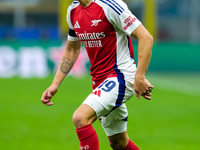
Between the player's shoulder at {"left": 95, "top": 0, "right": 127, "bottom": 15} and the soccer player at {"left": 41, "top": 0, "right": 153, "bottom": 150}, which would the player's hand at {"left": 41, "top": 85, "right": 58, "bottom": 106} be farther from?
the player's shoulder at {"left": 95, "top": 0, "right": 127, "bottom": 15}

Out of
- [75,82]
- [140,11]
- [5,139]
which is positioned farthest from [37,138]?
[140,11]

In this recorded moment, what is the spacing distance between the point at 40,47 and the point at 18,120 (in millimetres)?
12223

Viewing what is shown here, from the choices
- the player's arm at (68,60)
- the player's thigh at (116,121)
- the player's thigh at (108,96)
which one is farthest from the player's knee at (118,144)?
the player's arm at (68,60)

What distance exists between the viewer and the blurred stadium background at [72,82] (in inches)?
383

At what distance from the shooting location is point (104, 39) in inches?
220

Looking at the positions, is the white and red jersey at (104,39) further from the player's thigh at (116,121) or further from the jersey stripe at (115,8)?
the player's thigh at (116,121)

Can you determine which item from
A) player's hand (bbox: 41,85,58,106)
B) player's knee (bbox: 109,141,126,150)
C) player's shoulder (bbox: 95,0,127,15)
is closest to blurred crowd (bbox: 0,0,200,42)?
player's knee (bbox: 109,141,126,150)

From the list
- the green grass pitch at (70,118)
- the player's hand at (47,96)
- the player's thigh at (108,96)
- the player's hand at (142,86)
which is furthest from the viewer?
the green grass pitch at (70,118)

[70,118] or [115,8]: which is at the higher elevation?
[115,8]

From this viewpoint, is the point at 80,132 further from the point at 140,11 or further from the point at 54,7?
the point at 54,7

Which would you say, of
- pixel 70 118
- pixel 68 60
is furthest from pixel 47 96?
pixel 70 118

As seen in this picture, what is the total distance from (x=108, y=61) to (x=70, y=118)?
6.55 meters

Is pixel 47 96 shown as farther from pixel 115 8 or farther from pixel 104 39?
pixel 115 8

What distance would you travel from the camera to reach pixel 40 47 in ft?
77.8
